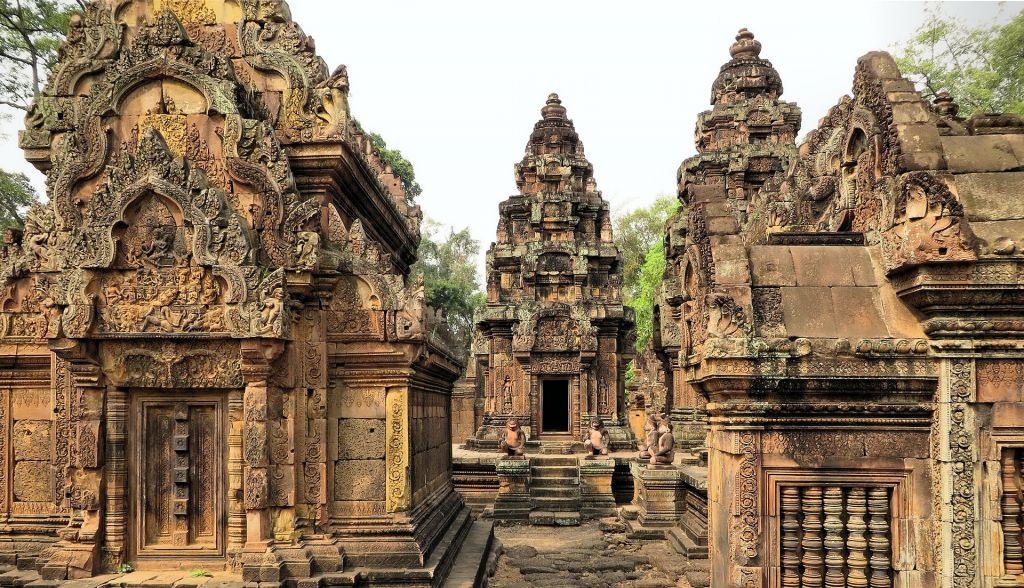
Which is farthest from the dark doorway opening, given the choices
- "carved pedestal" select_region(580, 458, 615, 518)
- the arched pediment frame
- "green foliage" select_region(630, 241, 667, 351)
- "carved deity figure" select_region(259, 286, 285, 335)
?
the arched pediment frame

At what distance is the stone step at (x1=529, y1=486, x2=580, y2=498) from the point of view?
1752 centimetres

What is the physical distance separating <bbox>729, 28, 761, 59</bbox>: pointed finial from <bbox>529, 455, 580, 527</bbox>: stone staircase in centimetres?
1297

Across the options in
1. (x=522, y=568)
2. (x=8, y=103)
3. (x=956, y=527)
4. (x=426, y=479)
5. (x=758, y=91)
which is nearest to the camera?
(x=956, y=527)

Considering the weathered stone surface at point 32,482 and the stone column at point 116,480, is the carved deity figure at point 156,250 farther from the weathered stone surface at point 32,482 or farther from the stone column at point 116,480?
the weathered stone surface at point 32,482

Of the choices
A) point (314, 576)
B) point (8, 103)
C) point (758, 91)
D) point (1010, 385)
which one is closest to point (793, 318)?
point (1010, 385)

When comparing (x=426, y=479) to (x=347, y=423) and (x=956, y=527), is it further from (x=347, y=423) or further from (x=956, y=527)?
(x=956, y=527)

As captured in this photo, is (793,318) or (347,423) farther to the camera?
(347,423)

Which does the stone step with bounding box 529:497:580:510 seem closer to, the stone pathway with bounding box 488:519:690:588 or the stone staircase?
the stone staircase

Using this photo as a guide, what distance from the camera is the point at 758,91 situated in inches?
857

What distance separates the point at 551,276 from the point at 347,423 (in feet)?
48.2

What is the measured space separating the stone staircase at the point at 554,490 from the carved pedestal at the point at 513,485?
0.24 meters

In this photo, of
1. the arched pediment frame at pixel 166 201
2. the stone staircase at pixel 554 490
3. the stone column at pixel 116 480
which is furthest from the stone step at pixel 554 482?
the arched pediment frame at pixel 166 201

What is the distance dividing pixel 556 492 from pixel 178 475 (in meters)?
11.4

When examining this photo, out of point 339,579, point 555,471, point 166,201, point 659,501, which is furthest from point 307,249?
point 555,471
